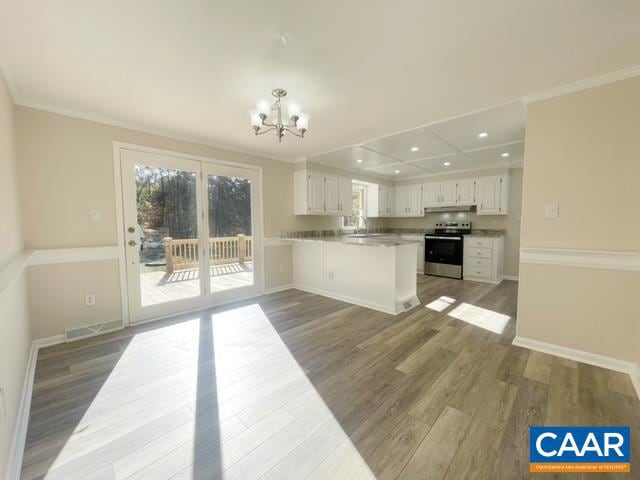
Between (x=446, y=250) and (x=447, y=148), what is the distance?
2401 millimetres

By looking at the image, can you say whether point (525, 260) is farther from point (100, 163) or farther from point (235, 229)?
point (100, 163)

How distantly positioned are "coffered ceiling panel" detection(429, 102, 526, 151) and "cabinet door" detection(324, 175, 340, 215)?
2.13 m

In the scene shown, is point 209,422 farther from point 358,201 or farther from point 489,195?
point 489,195

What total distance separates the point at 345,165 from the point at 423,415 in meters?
4.56

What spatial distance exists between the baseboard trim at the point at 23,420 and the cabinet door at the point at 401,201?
21.7 feet

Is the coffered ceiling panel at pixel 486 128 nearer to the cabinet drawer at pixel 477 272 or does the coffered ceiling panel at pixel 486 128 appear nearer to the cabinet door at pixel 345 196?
the cabinet door at pixel 345 196

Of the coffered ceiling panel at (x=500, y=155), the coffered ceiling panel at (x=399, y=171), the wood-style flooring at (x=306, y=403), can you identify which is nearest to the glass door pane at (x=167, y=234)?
the wood-style flooring at (x=306, y=403)

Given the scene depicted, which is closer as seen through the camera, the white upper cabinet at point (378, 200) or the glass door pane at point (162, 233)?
the glass door pane at point (162, 233)

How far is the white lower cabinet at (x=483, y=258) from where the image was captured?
5191 mm

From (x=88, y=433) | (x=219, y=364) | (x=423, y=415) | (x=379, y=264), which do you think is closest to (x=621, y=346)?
(x=423, y=415)

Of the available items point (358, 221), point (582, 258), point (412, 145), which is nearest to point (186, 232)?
point (412, 145)

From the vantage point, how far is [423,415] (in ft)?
5.55

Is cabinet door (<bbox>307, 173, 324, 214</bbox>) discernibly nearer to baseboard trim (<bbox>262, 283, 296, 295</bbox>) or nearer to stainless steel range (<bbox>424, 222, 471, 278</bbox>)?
baseboard trim (<bbox>262, 283, 296, 295</bbox>)

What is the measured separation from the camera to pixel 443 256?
5.77 m
